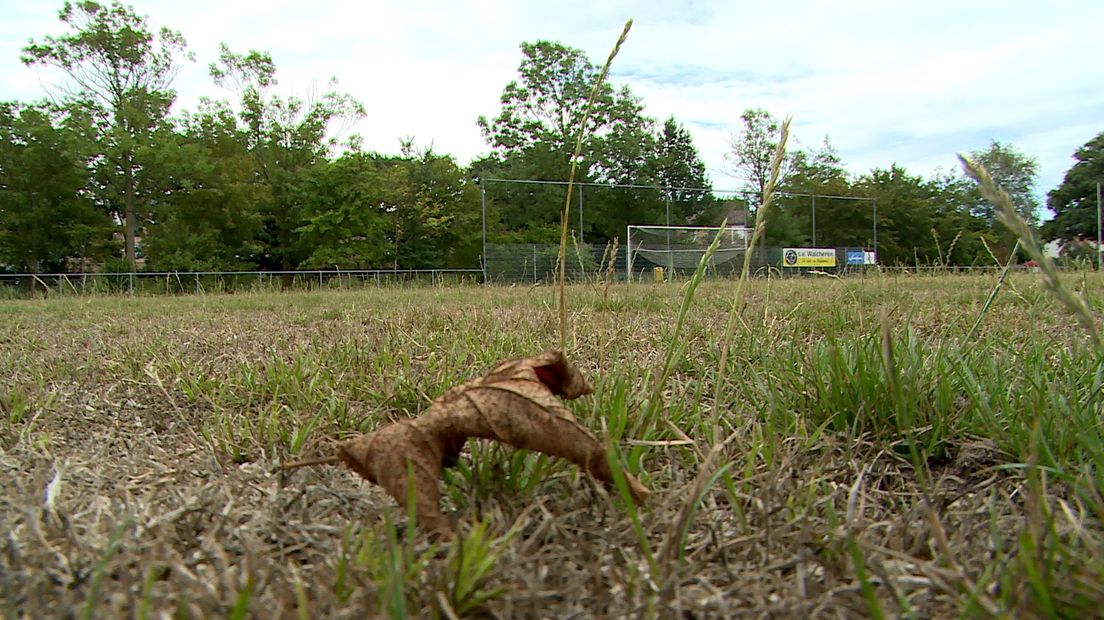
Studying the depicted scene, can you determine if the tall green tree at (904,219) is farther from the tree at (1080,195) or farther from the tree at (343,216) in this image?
the tree at (1080,195)

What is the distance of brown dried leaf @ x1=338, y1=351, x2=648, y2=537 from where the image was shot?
68 centimetres

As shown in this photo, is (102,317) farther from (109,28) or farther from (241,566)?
(109,28)

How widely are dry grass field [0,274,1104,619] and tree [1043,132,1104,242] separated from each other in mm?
44515

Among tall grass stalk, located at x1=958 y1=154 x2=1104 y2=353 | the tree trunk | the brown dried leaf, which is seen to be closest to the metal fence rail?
the tree trunk

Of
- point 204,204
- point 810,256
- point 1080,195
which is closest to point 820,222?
point 810,256

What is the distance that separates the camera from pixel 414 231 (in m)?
22.5

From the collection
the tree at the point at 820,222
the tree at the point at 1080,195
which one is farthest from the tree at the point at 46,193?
the tree at the point at 1080,195

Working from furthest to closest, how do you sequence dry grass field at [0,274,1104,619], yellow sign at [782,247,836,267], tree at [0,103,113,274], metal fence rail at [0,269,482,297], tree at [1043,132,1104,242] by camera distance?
tree at [1043,132,1104,242] < yellow sign at [782,247,836,267] < tree at [0,103,113,274] < metal fence rail at [0,269,482,297] < dry grass field at [0,274,1104,619]

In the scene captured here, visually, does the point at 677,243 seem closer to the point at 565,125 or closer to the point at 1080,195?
the point at 565,125

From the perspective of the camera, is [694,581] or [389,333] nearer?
[694,581]

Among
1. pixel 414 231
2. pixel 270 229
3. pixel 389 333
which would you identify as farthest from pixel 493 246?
pixel 389 333

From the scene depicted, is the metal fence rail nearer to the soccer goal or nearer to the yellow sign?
the soccer goal

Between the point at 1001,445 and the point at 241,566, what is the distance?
0.99 meters

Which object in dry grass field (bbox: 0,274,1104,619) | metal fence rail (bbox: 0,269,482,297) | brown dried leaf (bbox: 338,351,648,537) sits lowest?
dry grass field (bbox: 0,274,1104,619)
